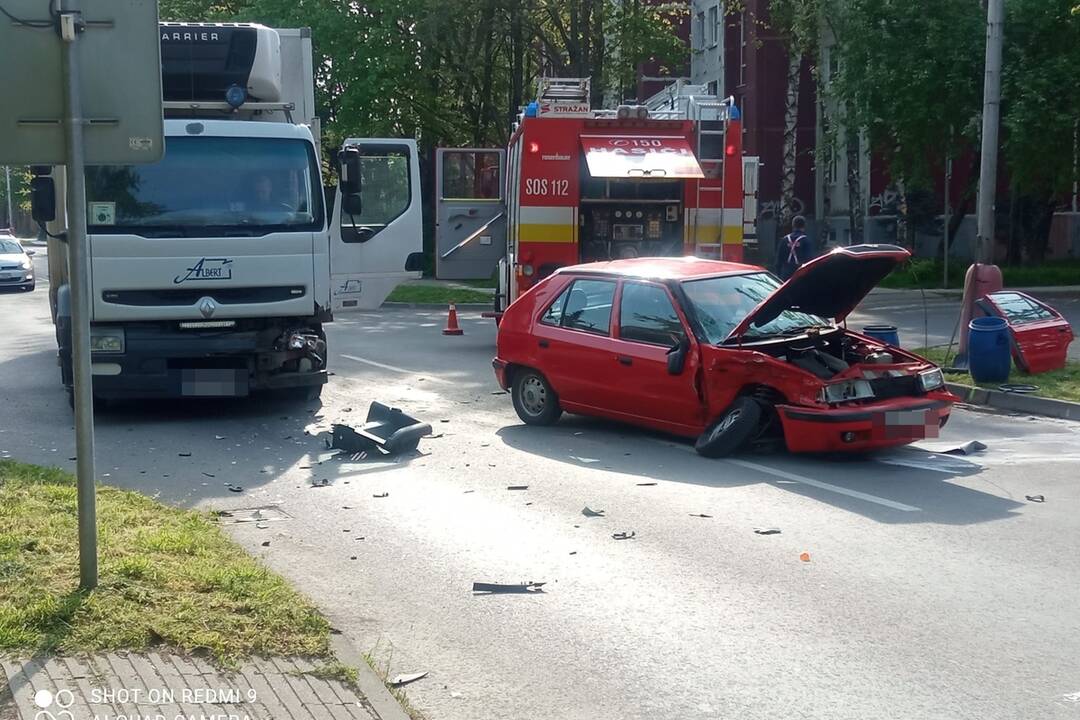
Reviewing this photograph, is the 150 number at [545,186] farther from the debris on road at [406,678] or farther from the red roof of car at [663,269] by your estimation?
the debris on road at [406,678]

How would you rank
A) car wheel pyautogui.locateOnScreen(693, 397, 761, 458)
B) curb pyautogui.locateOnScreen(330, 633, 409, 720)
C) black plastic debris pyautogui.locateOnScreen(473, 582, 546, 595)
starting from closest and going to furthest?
1. curb pyautogui.locateOnScreen(330, 633, 409, 720)
2. black plastic debris pyautogui.locateOnScreen(473, 582, 546, 595)
3. car wheel pyautogui.locateOnScreen(693, 397, 761, 458)

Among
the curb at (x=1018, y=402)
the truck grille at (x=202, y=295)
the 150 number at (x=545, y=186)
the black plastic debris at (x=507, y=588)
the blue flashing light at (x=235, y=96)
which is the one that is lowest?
the curb at (x=1018, y=402)

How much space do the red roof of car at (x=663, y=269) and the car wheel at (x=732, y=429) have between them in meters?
1.47

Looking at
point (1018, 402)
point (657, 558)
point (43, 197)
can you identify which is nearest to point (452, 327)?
point (1018, 402)

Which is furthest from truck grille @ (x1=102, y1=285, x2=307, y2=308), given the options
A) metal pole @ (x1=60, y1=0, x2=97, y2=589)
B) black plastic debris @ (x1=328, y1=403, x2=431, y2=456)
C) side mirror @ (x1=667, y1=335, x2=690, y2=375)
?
metal pole @ (x1=60, y1=0, x2=97, y2=589)

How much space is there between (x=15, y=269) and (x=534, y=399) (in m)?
27.7

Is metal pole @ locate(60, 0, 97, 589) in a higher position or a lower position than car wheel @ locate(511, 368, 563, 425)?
higher

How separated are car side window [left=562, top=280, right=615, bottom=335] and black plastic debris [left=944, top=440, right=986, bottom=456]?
302 centimetres

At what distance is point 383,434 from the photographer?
10.9 meters

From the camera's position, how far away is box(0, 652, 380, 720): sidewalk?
14.8 feet

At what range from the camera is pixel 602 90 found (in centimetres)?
3762

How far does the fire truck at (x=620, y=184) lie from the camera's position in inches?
678

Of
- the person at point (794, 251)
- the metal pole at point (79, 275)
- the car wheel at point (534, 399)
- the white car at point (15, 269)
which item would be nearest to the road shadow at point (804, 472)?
the car wheel at point (534, 399)

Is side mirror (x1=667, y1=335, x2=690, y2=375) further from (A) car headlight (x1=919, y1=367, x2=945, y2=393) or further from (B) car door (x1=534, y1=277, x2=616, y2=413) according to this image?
(A) car headlight (x1=919, y1=367, x2=945, y2=393)
